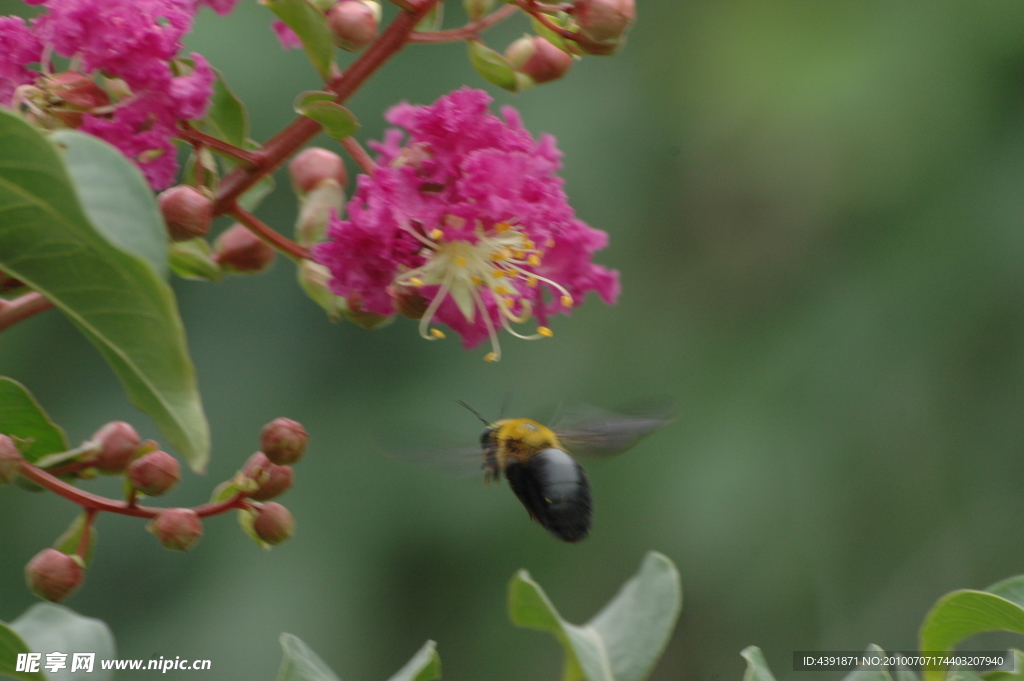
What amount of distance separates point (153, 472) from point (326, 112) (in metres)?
0.30

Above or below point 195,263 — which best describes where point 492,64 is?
above

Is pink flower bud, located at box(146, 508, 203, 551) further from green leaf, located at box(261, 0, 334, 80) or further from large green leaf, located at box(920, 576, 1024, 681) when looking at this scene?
large green leaf, located at box(920, 576, 1024, 681)

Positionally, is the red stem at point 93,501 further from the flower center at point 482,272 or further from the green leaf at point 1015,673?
the green leaf at point 1015,673

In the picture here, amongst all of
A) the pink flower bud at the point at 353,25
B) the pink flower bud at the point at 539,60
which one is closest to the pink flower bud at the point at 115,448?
the pink flower bud at the point at 353,25

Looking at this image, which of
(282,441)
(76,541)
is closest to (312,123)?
(282,441)

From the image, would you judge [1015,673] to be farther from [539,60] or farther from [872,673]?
[539,60]

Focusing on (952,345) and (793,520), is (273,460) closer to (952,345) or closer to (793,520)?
(793,520)

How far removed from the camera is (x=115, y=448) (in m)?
0.88

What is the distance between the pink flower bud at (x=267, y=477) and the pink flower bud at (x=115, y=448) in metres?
0.09

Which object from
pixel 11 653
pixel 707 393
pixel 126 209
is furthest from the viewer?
pixel 707 393

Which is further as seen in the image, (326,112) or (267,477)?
(267,477)

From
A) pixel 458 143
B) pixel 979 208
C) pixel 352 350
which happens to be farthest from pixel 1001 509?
pixel 458 143

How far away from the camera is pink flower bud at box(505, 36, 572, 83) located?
3.24 feet

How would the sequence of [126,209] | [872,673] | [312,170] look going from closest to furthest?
[126,209] < [872,673] < [312,170]
